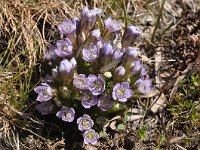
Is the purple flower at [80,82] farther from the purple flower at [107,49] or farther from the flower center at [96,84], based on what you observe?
the purple flower at [107,49]

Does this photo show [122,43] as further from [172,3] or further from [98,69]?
[172,3]

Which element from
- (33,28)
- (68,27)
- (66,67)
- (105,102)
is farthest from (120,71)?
(33,28)

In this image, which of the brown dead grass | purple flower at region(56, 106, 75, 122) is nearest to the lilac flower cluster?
purple flower at region(56, 106, 75, 122)

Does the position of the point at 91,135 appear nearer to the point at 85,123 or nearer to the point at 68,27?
the point at 85,123

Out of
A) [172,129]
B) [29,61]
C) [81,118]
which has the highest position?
[29,61]

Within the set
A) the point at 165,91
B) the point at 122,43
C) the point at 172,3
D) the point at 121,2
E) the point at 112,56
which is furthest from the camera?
the point at 172,3

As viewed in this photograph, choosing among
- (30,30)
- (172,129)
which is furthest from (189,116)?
(30,30)
